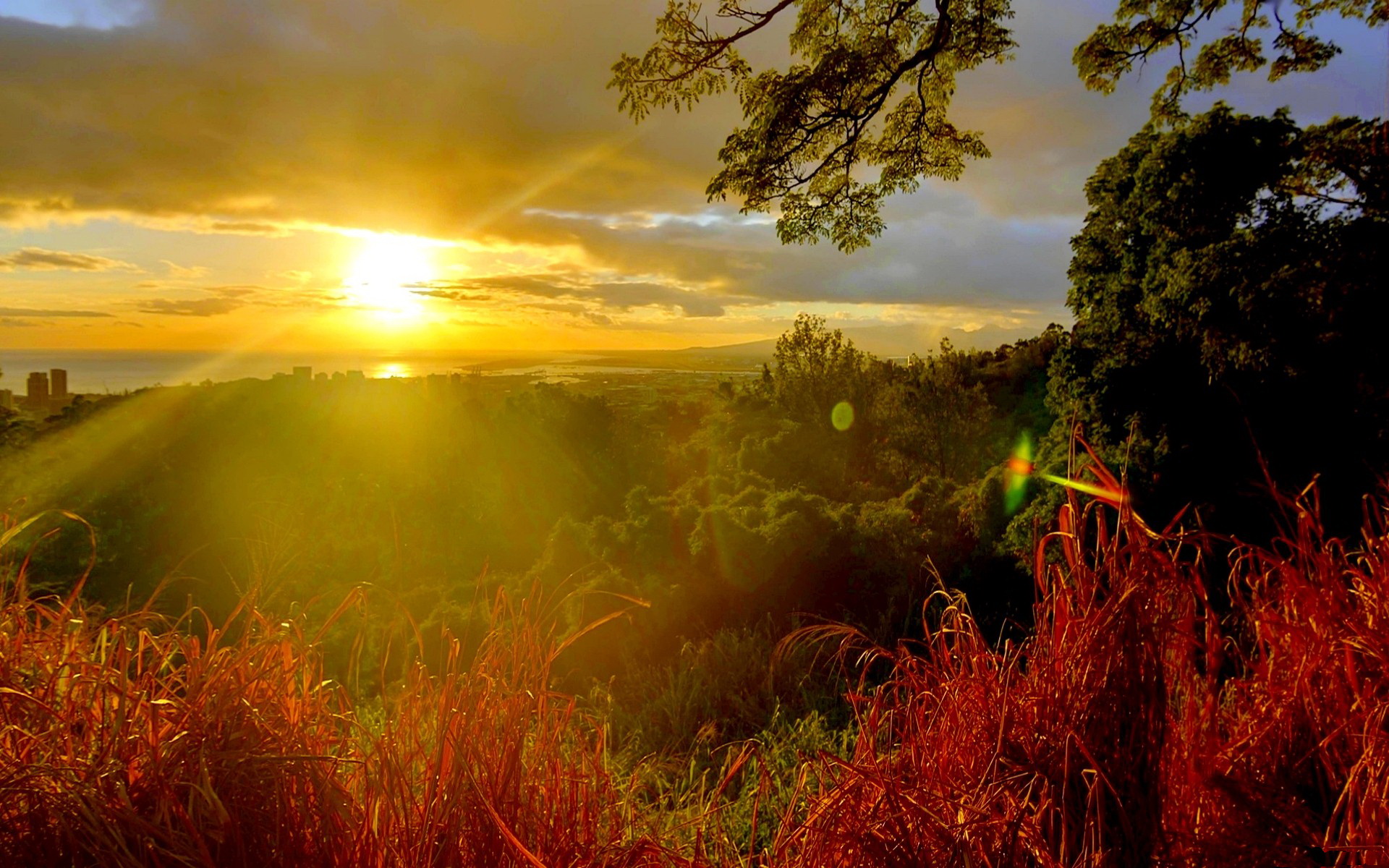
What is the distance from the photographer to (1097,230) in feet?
27.9

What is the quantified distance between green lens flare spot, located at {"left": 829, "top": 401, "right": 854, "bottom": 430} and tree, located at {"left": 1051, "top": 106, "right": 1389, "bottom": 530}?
23.6 ft

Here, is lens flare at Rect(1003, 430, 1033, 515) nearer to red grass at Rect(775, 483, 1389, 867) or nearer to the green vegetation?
the green vegetation

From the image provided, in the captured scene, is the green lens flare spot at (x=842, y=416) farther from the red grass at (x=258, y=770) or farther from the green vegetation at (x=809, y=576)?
the red grass at (x=258, y=770)

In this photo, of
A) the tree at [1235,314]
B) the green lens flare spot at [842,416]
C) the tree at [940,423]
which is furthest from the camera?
the green lens flare spot at [842,416]

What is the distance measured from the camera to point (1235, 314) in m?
7.24

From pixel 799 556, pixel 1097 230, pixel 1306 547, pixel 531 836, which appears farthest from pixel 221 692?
pixel 1097 230

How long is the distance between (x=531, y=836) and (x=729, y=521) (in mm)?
7076

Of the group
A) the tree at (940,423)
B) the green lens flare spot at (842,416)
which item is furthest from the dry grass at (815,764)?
the green lens flare spot at (842,416)

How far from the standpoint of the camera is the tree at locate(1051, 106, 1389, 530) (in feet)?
23.1

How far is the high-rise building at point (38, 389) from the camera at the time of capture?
666 inches

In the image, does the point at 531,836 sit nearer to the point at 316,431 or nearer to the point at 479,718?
the point at 479,718

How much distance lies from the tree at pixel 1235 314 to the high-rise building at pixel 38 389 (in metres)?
19.5

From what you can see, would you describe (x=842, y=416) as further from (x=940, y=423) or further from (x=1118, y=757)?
(x=1118, y=757)

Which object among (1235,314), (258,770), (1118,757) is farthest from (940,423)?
(258,770)
